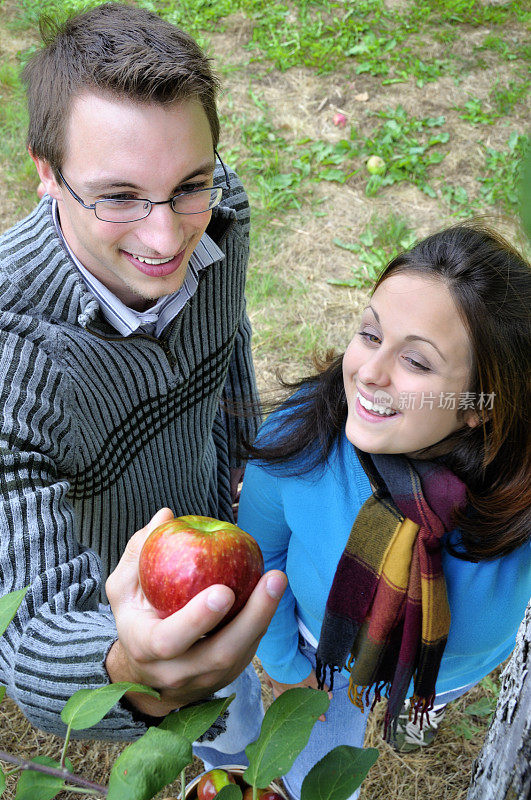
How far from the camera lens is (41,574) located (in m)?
1.20

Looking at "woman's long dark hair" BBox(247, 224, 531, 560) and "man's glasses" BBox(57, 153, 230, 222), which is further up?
"man's glasses" BBox(57, 153, 230, 222)

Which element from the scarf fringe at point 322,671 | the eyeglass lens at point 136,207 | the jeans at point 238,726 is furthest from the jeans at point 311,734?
the eyeglass lens at point 136,207

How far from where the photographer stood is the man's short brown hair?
1.37 m

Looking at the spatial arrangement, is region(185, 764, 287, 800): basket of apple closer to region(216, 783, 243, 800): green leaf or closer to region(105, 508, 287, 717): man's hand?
region(105, 508, 287, 717): man's hand

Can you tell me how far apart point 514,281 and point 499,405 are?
0.86ft

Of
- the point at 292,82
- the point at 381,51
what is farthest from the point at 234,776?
the point at 381,51

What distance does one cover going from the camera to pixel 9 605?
0.79 m

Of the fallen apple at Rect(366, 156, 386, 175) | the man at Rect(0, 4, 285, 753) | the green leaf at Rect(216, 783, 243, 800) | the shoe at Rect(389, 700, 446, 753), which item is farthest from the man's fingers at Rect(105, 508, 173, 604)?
the fallen apple at Rect(366, 156, 386, 175)

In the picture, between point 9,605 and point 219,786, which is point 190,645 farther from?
point 219,786

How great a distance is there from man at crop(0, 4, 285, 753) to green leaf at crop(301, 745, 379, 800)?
0.22 meters

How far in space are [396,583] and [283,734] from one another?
2.53 ft

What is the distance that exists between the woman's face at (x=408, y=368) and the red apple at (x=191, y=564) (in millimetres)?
387

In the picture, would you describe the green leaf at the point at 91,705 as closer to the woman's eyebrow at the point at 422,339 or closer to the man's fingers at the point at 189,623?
the man's fingers at the point at 189,623

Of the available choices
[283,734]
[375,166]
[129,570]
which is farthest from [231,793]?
[375,166]
